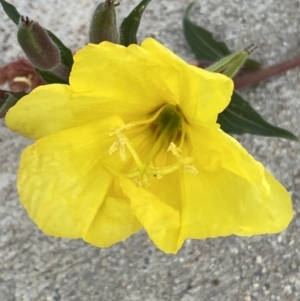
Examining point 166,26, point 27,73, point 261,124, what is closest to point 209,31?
point 166,26

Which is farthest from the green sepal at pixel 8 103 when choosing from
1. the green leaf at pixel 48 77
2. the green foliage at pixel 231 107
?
the green foliage at pixel 231 107

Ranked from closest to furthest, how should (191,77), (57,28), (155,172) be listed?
(191,77) → (155,172) → (57,28)

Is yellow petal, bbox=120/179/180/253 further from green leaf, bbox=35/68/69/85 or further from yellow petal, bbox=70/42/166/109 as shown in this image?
green leaf, bbox=35/68/69/85

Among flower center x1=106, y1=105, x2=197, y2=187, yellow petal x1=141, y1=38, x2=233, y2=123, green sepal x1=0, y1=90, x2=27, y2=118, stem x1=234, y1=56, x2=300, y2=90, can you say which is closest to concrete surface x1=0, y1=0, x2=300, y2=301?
stem x1=234, y1=56, x2=300, y2=90

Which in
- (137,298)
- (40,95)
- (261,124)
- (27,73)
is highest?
(40,95)

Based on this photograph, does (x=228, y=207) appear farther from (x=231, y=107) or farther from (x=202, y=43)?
(x=202, y=43)

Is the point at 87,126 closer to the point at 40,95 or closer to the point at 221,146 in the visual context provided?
the point at 40,95

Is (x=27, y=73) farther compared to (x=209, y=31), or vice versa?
(x=209, y=31)
